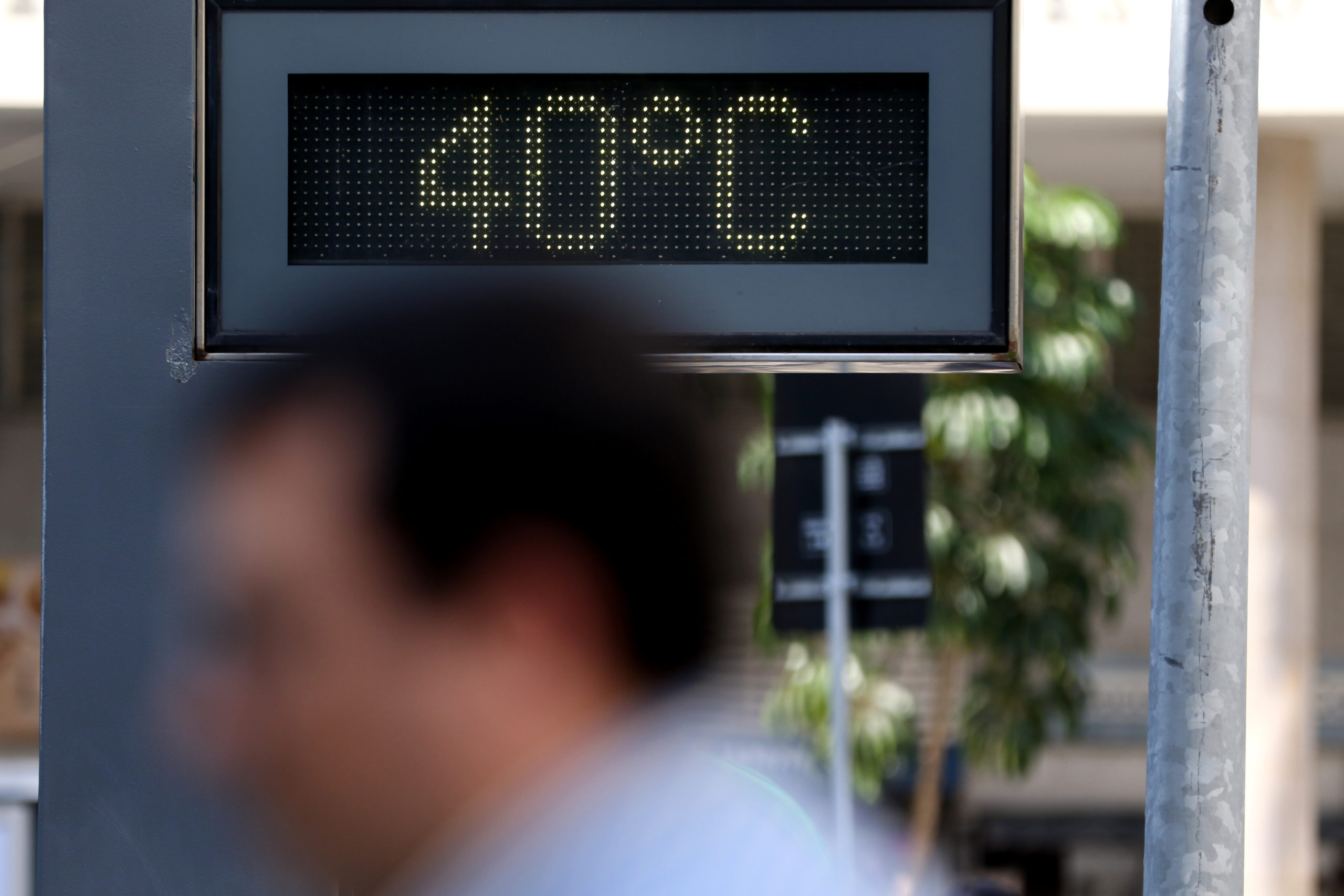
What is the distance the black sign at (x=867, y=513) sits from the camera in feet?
14.6

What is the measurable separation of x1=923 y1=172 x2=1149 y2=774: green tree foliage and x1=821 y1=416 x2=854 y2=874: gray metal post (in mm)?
1012

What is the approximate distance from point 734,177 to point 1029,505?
14.1ft

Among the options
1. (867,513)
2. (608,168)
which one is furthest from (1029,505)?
(608,168)

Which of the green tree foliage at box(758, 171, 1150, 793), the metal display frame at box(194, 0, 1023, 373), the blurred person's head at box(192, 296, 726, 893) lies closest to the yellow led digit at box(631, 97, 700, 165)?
the metal display frame at box(194, 0, 1023, 373)

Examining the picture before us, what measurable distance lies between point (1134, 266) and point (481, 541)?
9276mm

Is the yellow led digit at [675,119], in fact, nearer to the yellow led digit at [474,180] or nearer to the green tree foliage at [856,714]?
the yellow led digit at [474,180]

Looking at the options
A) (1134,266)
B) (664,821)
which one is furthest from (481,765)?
(1134,266)

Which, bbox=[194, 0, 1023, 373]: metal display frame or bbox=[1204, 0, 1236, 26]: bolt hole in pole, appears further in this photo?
bbox=[1204, 0, 1236, 26]: bolt hole in pole

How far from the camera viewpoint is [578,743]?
1.86 metres

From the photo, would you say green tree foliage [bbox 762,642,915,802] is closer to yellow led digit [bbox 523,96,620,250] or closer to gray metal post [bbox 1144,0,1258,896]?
gray metal post [bbox 1144,0,1258,896]

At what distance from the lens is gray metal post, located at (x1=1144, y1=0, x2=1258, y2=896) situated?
6.28 ft

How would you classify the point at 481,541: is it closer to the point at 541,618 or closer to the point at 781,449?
the point at 541,618

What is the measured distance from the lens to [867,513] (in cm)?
450

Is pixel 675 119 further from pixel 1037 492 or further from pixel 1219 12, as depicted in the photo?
pixel 1037 492
